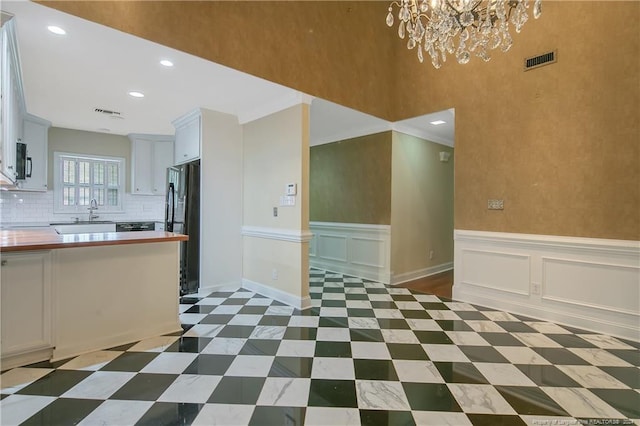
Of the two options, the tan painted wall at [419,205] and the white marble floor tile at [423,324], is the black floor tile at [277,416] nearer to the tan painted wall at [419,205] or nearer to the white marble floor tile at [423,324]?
the white marble floor tile at [423,324]

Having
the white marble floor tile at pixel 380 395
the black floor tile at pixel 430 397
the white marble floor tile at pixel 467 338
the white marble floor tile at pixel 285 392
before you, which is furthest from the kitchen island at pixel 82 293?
the white marble floor tile at pixel 467 338

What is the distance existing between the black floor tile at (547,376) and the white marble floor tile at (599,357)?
0.41m

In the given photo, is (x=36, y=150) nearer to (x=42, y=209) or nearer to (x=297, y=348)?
(x=42, y=209)

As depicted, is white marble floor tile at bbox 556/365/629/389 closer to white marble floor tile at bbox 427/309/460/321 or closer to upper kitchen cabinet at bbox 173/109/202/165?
white marble floor tile at bbox 427/309/460/321

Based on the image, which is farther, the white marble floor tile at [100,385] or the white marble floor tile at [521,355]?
the white marble floor tile at [521,355]

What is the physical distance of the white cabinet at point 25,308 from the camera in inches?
81.2

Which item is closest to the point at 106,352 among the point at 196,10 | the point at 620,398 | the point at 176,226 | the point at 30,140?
the point at 176,226

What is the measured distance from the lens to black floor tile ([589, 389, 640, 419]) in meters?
1.71

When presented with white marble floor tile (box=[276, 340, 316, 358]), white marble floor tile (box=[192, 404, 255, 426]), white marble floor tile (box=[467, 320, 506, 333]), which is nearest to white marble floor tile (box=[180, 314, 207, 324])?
white marble floor tile (box=[276, 340, 316, 358])

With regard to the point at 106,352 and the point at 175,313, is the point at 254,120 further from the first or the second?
the point at 106,352

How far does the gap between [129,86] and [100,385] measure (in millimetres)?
2904

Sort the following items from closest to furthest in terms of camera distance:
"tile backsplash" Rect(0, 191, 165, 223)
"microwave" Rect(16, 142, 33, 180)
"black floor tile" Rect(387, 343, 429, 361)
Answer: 1. "black floor tile" Rect(387, 343, 429, 361)
2. "microwave" Rect(16, 142, 33, 180)
3. "tile backsplash" Rect(0, 191, 165, 223)

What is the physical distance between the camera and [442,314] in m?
3.27

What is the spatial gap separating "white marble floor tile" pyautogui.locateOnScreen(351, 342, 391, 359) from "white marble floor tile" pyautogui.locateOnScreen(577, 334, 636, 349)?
189 centimetres
